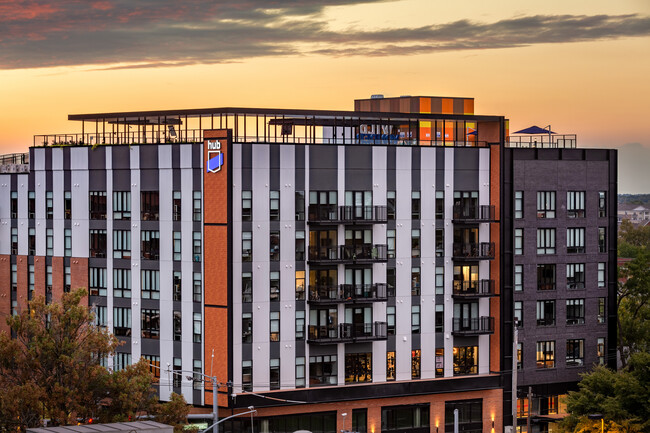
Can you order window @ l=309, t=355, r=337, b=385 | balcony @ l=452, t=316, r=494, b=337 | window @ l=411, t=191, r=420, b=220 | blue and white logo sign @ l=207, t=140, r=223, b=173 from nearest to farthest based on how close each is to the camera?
blue and white logo sign @ l=207, t=140, r=223, b=173 < window @ l=309, t=355, r=337, b=385 < window @ l=411, t=191, r=420, b=220 < balcony @ l=452, t=316, r=494, b=337

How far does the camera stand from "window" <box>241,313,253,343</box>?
89000 mm

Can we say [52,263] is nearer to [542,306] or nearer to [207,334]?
[207,334]

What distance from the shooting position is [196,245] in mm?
90250

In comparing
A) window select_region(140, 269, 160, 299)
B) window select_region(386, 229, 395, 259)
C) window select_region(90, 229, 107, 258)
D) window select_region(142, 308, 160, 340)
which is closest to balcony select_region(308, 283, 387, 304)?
window select_region(386, 229, 395, 259)

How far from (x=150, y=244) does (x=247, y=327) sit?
433 inches

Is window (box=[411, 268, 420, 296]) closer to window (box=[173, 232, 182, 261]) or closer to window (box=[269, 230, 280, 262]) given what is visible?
window (box=[269, 230, 280, 262])

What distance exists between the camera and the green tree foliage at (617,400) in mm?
83925

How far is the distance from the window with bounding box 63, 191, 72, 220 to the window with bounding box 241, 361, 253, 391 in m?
21.4

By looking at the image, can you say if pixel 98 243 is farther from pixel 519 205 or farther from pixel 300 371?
pixel 519 205

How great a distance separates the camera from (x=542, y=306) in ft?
326

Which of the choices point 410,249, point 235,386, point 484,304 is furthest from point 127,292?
point 484,304

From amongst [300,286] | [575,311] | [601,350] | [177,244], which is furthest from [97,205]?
[601,350]

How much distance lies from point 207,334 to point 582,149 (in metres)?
37.6

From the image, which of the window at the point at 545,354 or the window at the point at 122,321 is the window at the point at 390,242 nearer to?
the window at the point at 545,354
